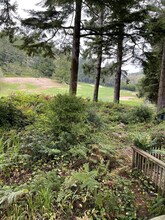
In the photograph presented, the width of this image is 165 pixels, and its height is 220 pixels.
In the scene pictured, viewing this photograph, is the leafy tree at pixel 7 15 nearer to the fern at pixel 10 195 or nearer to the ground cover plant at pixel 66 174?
the ground cover plant at pixel 66 174

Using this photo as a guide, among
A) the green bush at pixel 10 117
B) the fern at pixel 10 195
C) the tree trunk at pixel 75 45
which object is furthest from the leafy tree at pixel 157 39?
the fern at pixel 10 195

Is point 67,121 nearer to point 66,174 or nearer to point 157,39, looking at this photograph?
point 66,174

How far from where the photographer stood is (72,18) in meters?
7.88

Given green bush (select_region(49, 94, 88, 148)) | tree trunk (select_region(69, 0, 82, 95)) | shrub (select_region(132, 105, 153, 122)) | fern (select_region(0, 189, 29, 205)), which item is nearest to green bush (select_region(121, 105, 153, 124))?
shrub (select_region(132, 105, 153, 122))

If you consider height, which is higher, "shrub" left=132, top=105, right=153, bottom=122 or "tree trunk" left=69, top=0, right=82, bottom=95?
"tree trunk" left=69, top=0, right=82, bottom=95

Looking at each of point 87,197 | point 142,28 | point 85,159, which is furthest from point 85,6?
point 87,197

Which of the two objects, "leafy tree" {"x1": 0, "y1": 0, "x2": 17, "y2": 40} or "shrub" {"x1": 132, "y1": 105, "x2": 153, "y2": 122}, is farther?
"shrub" {"x1": 132, "y1": 105, "x2": 153, "y2": 122}

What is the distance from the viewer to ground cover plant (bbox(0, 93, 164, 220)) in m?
2.39

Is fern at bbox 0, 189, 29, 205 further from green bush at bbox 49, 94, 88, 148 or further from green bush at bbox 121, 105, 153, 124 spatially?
green bush at bbox 121, 105, 153, 124

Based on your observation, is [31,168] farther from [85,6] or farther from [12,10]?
[85,6]

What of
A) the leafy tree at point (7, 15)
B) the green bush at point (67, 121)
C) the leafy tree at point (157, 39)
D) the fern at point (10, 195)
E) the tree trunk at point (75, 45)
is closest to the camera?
the fern at point (10, 195)

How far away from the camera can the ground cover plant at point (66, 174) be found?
2389mm

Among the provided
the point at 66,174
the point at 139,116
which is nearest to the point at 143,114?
the point at 139,116

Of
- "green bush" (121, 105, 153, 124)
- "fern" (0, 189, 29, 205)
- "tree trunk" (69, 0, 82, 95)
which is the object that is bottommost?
"fern" (0, 189, 29, 205)
